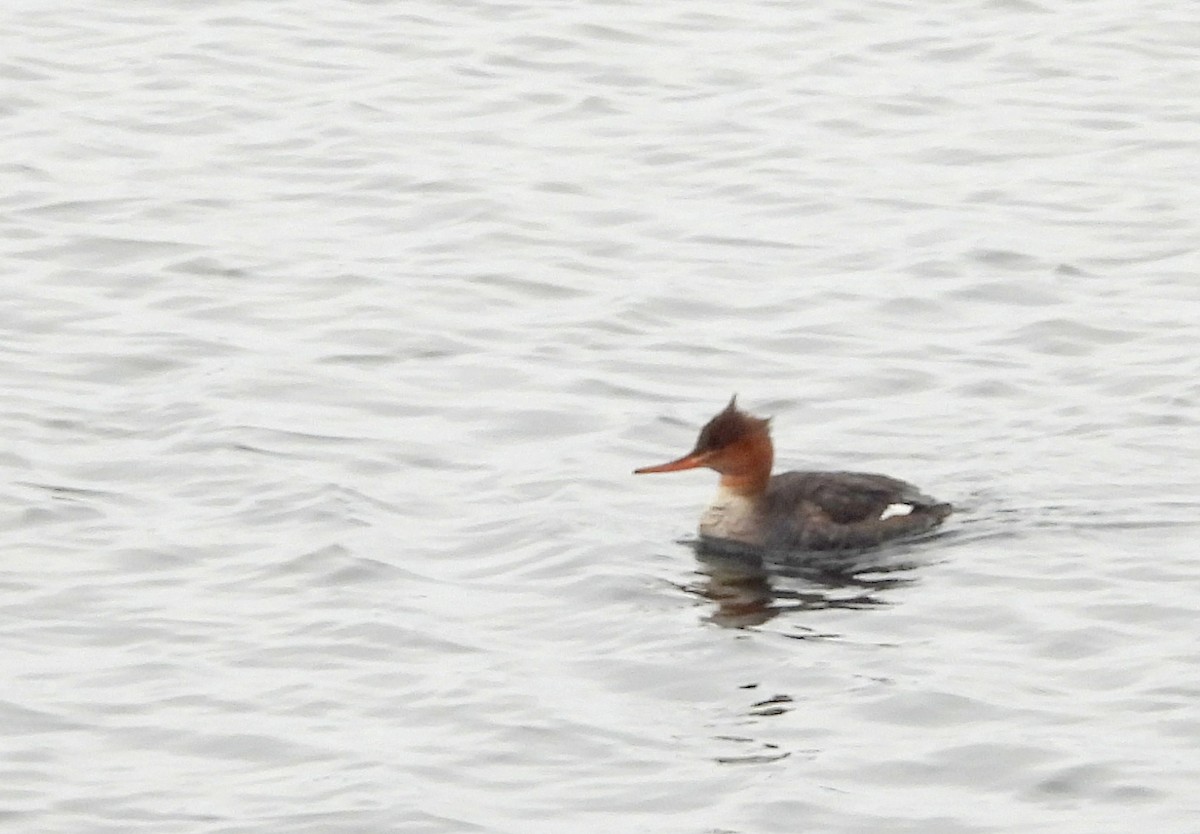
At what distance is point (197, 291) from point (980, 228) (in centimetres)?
484

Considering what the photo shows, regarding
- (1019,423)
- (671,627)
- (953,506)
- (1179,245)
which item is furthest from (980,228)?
(671,627)

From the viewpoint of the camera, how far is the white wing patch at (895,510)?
12430mm

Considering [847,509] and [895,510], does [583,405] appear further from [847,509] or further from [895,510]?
[895,510]

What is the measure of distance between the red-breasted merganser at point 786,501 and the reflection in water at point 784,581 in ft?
0.24

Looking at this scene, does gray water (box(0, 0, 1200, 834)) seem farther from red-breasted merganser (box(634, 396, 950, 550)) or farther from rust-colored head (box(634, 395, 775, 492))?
rust-colored head (box(634, 395, 775, 492))

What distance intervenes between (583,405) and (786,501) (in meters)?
1.82

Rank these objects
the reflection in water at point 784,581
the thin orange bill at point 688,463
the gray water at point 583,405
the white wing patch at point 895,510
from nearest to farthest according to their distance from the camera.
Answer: the gray water at point 583,405 < the reflection in water at point 784,581 < the white wing patch at point 895,510 < the thin orange bill at point 688,463

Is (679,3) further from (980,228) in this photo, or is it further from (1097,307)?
(1097,307)

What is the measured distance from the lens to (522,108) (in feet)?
64.2

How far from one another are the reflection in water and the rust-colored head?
0.36 m

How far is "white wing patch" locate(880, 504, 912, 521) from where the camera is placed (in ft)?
40.8

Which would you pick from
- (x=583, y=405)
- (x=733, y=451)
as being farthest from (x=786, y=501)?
(x=583, y=405)

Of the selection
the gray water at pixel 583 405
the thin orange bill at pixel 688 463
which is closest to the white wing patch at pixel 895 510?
the gray water at pixel 583 405

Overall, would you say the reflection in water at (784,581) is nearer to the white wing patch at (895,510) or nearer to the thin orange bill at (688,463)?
the white wing patch at (895,510)
